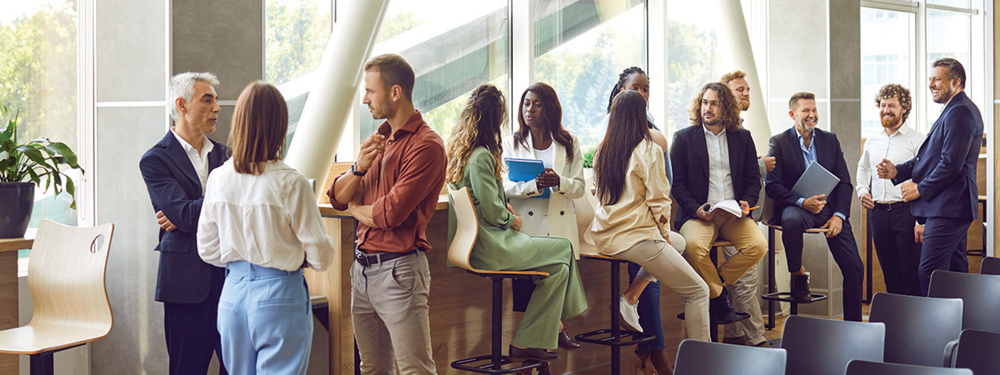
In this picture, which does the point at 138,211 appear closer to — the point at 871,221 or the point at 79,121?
the point at 79,121

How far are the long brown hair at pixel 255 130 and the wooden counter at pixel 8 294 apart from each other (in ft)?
4.37

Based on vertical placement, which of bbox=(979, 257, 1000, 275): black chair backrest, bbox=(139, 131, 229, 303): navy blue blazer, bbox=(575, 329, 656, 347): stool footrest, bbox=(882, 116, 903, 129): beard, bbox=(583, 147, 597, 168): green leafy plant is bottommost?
bbox=(575, 329, 656, 347): stool footrest

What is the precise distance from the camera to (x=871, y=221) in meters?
6.46

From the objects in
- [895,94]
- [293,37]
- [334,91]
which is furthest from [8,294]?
[895,94]

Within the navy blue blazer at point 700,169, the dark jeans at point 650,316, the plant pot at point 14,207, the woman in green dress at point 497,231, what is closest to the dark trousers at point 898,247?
the navy blue blazer at point 700,169

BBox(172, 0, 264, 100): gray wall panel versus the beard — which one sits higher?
BBox(172, 0, 264, 100): gray wall panel

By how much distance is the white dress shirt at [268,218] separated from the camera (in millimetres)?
2852

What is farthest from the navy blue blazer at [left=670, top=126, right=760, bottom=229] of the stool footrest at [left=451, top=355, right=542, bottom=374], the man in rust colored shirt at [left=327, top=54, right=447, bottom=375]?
the man in rust colored shirt at [left=327, top=54, right=447, bottom=375]

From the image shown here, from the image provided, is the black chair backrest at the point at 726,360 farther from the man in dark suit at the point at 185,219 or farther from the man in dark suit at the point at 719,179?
the man in dark suit at the point at 719,179

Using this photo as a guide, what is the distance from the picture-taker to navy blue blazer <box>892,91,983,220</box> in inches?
221

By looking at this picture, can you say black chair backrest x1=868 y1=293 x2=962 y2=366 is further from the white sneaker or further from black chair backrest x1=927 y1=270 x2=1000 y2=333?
the white sneaker

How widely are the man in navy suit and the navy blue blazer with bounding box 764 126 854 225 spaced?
453 mm

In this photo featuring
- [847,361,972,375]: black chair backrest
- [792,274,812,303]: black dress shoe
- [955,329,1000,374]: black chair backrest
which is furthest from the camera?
[792,274,812,303]: black dress shoe

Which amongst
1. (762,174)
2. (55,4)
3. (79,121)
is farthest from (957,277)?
(55,4)
